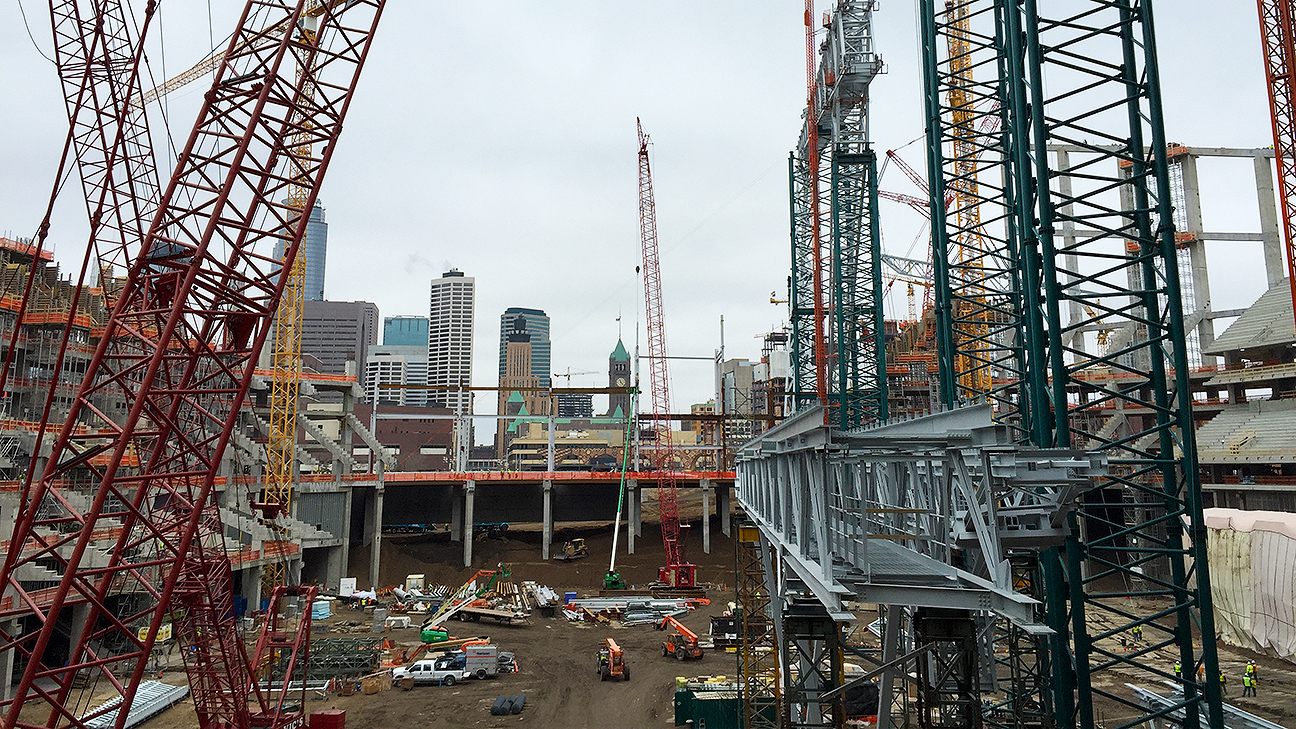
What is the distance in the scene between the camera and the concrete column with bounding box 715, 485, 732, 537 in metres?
56.4

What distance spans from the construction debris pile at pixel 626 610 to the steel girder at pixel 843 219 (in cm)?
1364

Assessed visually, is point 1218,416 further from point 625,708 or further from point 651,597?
point 625,708

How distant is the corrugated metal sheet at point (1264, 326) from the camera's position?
4778cm

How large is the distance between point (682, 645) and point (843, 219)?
20.6m

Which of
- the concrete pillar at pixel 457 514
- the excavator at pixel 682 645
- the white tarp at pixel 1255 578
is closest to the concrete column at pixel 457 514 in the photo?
the concrete pillar at pixel 457 514

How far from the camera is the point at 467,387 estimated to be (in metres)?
54.6

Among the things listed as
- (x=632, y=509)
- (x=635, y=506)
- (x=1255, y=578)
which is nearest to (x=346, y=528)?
(x=632, y=509)

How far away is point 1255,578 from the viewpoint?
31.8 metres

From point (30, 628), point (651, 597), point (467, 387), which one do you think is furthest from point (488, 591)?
point (30, 628)

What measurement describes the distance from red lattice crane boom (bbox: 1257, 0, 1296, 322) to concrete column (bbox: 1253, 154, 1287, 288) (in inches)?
762

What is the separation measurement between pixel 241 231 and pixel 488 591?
117 feet

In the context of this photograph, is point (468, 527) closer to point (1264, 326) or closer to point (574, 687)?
point (574, 687)

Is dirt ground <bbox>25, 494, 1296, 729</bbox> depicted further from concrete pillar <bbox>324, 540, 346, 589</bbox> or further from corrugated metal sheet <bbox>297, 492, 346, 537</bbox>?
corrugated metal sheet <bbox>297, 492, 346, 537</bbox>

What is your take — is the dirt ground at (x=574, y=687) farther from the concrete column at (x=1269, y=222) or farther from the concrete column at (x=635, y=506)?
the concrete column at (x=1269, y=222)
